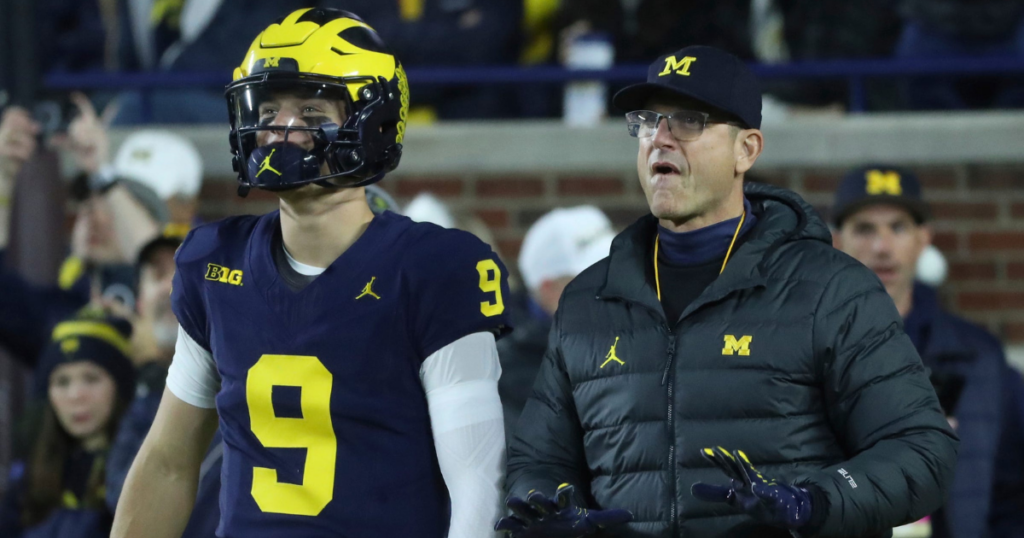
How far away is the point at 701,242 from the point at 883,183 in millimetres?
2219

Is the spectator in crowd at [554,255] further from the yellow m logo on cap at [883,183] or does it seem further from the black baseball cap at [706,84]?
the black baseball cap at [706,84]

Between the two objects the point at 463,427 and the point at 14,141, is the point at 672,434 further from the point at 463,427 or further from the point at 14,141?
the point at 14,141

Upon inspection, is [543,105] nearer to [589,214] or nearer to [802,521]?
[589,214]

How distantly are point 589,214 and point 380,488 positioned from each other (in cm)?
299

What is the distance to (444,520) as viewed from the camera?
10.5 ft

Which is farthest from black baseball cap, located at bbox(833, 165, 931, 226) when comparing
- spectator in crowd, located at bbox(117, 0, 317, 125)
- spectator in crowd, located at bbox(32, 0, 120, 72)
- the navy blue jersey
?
spectator in crowd, located at bbox(32, 0, 120, 72)

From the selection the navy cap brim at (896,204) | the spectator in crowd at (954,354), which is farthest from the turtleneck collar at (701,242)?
the navy cap brim at (896,204)

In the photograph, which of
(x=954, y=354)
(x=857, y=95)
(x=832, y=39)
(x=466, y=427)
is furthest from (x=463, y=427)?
(x=832, y=39)

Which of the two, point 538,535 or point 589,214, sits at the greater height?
point 589,214

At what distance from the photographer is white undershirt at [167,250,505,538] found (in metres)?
3.10

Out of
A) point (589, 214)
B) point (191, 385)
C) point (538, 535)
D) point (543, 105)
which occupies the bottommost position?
point (538, 535)

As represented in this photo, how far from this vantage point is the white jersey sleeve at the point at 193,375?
3326 millimetres

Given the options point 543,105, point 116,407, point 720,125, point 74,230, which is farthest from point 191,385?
point 543,105

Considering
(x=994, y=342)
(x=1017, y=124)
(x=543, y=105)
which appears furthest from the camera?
(x=543, y=105)
